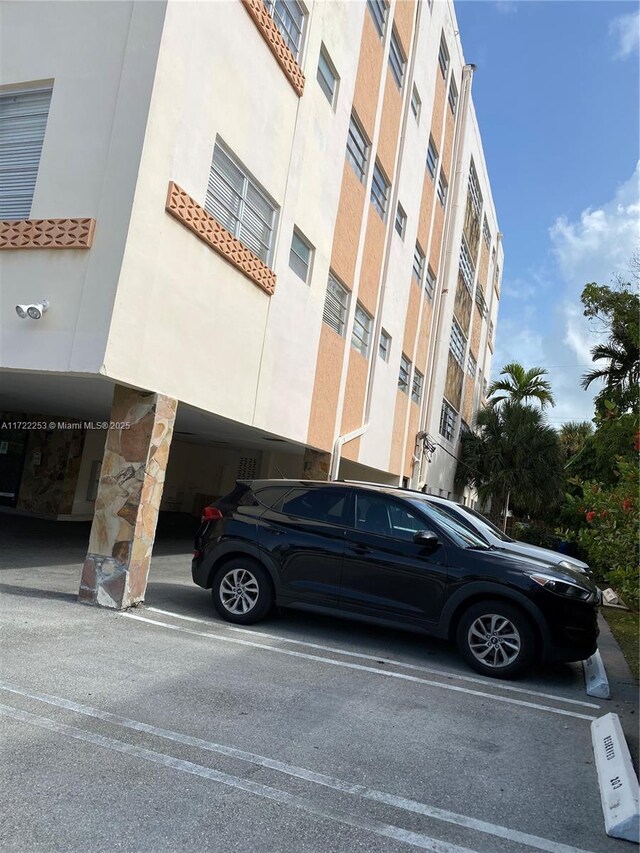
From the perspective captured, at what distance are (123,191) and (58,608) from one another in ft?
15.1

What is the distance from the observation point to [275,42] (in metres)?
9.62

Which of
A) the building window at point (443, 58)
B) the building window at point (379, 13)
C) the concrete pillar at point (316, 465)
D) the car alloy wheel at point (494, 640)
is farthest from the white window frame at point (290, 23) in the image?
the building window at point (443, 58)

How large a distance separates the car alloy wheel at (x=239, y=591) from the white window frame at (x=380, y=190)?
10.6m

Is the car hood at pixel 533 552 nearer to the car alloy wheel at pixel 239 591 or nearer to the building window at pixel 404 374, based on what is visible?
the car alloy wheel at pixel 239 591

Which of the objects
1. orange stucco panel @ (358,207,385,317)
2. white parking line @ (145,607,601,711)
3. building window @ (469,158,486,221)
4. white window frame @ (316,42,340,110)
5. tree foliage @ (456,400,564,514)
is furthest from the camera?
building window @ (469,158,486,221)

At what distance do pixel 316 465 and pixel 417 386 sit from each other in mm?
8941

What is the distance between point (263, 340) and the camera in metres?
10.1

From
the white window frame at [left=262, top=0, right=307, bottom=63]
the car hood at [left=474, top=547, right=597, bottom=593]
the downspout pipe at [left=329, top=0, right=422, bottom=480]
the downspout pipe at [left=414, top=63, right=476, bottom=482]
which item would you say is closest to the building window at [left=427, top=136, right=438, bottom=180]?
the downspout pipe at [left=414, top=63, right=476, bottom=482]

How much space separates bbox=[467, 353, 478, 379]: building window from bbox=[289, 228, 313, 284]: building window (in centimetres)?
1978

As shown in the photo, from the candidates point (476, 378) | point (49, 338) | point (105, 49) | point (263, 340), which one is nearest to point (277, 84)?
point (105, 49)

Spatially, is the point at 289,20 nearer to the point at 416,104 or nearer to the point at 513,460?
the point at 416,104

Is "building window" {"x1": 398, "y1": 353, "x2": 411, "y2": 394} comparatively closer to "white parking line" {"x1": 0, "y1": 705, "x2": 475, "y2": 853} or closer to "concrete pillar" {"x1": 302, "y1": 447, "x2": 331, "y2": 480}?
"concrete pillar" {"x1": 302, "y1": 447, "x2": 331, "y2": 480}

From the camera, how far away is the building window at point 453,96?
23.2 m

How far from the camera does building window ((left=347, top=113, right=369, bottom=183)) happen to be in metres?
13.7
